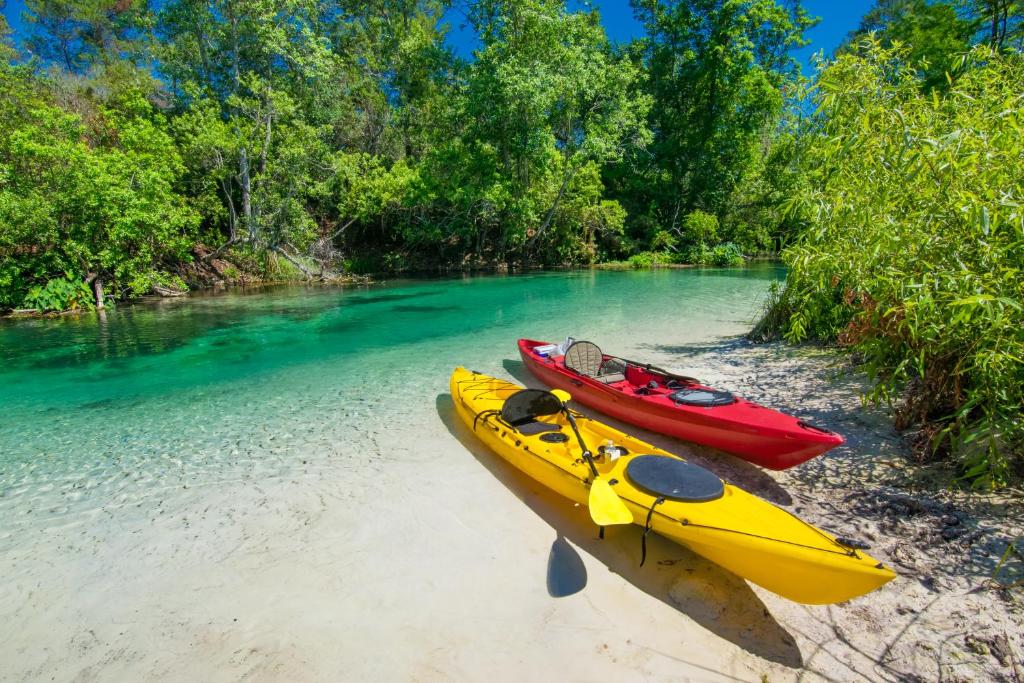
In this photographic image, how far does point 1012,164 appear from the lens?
3.46 meters

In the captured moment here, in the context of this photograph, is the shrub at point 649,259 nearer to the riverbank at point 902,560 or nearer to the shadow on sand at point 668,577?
the riverbank at point 902,560

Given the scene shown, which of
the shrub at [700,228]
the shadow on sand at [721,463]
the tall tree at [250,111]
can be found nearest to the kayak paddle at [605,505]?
the shadow on sand at [721,463]

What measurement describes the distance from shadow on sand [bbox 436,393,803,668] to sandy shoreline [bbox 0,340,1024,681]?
0.06ft

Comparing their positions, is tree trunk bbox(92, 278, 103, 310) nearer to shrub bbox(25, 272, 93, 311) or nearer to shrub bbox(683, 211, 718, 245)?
shrub bbox(25, 272, 93, 311)

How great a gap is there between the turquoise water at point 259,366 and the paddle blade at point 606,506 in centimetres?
300

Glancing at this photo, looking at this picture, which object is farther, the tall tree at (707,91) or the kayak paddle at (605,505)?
the tall tree at (707,91)

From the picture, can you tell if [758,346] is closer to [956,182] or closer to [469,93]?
[956,182]

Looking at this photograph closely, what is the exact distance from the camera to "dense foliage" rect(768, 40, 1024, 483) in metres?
3.41

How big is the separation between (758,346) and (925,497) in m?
5.79

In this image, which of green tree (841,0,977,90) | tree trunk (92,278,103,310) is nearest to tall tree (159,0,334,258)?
tree trunk (92,278,103,310)

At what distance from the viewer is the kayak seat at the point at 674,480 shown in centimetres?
370

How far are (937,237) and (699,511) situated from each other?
9.03 feet

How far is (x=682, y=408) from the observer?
548 centimetres

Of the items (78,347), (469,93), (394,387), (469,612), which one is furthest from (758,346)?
(469,93)
